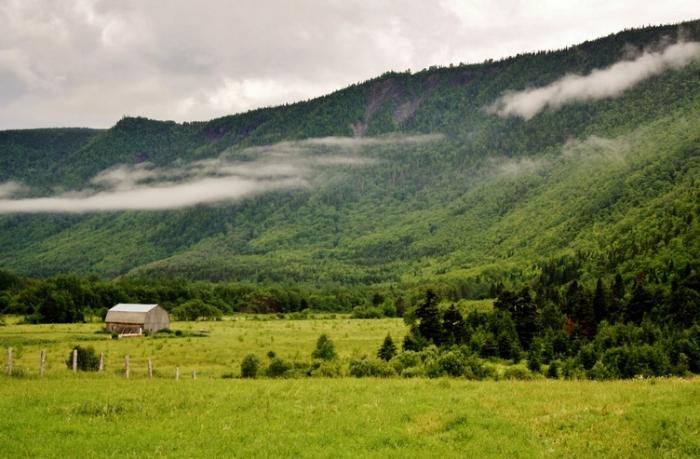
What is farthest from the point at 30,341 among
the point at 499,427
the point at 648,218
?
the point at 648,218

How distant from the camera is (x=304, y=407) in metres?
24.0

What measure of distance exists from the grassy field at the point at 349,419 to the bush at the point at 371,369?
7.42 m

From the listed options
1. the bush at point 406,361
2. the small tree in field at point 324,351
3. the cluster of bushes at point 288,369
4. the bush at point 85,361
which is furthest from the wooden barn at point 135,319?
the bush at point 406,361

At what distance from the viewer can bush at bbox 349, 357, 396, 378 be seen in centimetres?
4042

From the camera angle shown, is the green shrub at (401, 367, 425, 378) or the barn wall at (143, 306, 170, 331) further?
the barn wall at (143, 306, 170, 331)

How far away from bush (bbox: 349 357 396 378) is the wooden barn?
69938mm

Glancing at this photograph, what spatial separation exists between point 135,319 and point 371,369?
74.3 m

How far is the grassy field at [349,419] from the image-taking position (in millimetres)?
17922

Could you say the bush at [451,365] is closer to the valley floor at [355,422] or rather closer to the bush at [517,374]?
the bush at [517,374]

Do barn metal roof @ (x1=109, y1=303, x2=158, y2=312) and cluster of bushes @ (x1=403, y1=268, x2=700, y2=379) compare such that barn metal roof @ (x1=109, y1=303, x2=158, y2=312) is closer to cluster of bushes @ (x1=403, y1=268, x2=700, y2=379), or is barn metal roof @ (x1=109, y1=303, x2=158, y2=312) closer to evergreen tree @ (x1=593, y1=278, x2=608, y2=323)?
cluster of bushes @ (x1=403, y1=268, x2=700, y2=379)

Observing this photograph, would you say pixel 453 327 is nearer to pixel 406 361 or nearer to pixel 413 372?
pixel 406 361

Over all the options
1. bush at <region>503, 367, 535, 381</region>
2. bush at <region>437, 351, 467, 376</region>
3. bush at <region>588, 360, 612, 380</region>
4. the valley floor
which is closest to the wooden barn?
bush at <region>437, 351, 467, 376</region>

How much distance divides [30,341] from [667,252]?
313ft

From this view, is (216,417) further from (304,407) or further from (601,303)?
(601,303)
